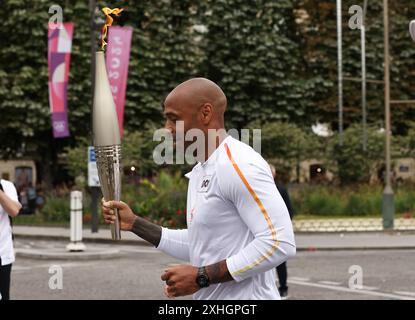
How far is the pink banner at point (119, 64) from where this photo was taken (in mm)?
27969

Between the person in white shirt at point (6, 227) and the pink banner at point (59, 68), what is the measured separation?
24.0 meters

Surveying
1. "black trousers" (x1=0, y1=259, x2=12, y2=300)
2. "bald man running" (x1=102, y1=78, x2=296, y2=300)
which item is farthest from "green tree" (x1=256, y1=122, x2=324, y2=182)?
"bald man running" (x1=102, y1=78, x2=296, y2=300)

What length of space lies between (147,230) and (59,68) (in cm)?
2889

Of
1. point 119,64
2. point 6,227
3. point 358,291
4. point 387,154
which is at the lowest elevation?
point 358,291

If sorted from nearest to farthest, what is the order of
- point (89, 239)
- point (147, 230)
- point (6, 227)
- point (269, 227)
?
point (269, 227)
point (147, 230)
point (6, 227)
point (89, 239)

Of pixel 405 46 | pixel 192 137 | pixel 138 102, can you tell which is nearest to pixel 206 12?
pixel 138 102

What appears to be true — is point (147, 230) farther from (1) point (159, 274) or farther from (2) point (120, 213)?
(1) point (159, 274)

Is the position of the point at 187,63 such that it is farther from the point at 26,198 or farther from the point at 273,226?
the point at 273,226

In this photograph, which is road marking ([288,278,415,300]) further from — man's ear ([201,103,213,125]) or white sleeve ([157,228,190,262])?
man's ear ([201,103,213,125])

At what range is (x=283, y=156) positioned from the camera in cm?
3684

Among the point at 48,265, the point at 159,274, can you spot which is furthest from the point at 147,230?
the point at 48,265

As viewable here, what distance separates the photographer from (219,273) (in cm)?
311

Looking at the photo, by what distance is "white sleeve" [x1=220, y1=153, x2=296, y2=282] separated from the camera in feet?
9.93
